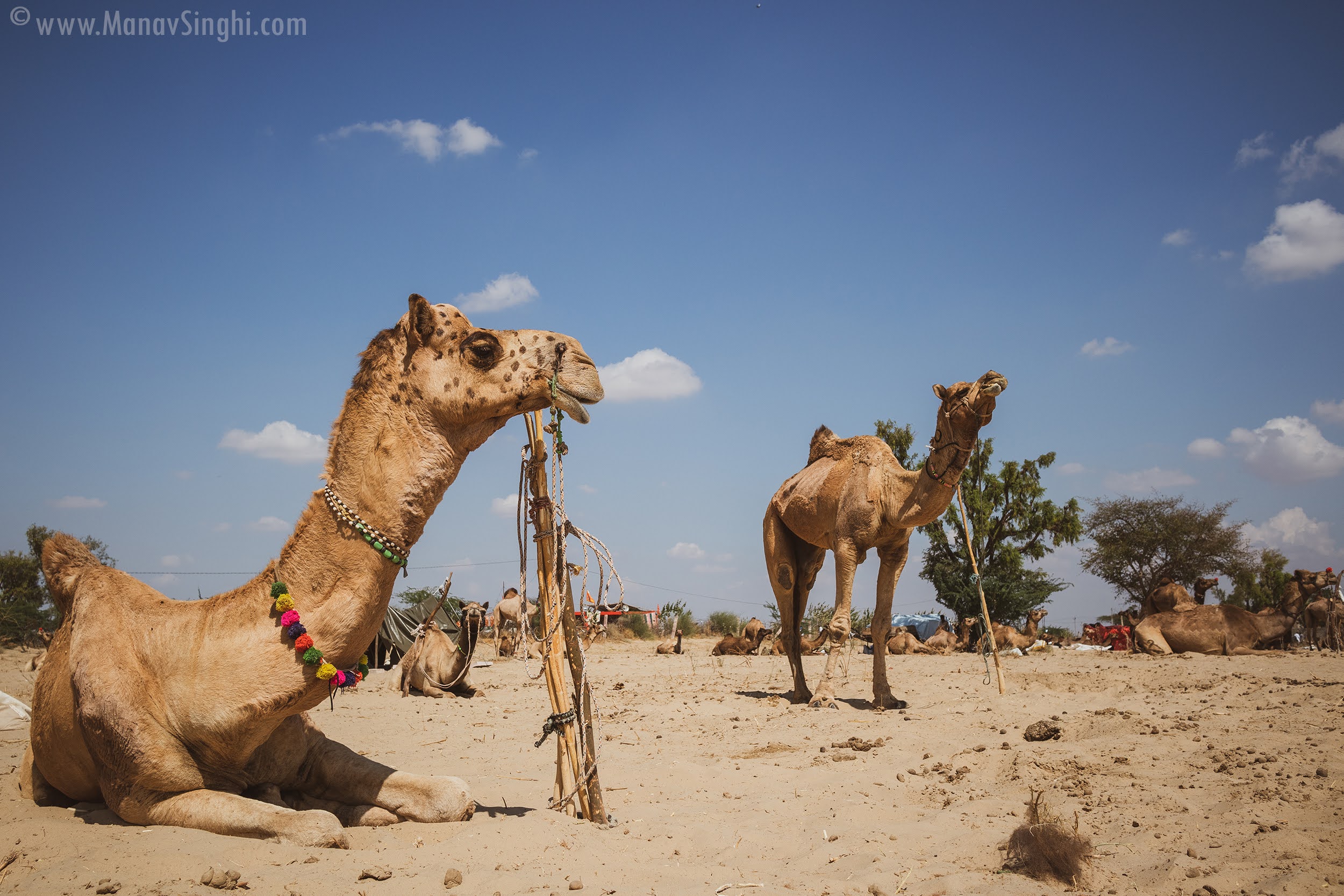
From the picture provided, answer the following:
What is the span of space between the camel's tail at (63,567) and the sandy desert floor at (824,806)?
101 centimetres

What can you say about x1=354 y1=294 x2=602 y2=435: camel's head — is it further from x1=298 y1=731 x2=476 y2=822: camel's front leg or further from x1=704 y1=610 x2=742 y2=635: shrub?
x1=704 y1=610 x2=742 y2=635: shrub

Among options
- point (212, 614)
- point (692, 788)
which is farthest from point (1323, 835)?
point (212, 614)

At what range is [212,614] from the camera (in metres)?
3.63

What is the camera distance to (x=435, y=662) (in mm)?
11977

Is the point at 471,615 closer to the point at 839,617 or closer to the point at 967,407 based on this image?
the point at 839,617

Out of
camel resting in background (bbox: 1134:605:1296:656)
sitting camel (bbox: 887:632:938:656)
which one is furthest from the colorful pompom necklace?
sitting camel (bbox: 887:632:938:656)

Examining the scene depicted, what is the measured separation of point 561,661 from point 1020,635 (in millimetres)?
16259

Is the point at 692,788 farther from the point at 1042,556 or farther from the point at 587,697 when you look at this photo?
the point at 1042,556

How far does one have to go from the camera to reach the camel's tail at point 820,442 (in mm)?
10359

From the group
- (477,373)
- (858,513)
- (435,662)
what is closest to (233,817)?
(477,373)

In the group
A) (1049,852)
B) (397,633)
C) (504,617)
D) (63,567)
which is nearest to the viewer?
(1049,852)

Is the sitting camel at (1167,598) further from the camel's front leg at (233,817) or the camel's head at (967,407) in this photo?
the camel's front leg at (233,817)

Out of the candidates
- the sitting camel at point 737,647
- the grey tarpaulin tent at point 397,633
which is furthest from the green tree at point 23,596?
the sitting camel at point 737,647

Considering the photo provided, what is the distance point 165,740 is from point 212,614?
54 centimetres
